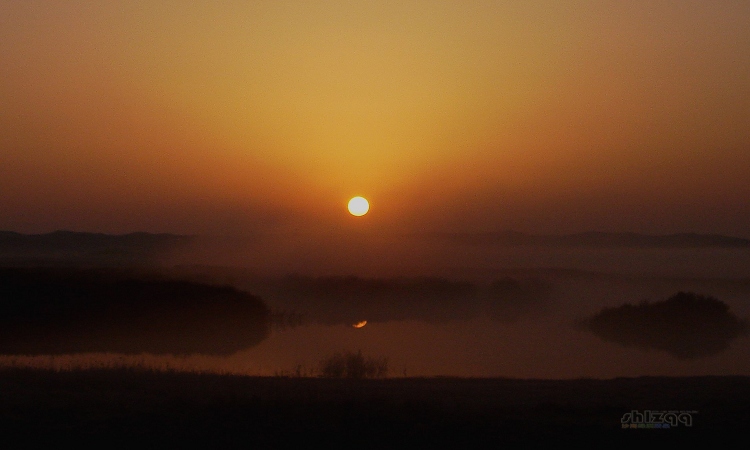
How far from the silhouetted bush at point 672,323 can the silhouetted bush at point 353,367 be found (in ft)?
50.6

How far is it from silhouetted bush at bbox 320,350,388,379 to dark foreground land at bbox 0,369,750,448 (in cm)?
496

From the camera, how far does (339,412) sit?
33.7 ft

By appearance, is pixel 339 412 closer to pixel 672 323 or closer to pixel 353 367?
pixel 353 367

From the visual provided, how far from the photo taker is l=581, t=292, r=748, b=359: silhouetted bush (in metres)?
32.5

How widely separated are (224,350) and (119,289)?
11096 millimetres

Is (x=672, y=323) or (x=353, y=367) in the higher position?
(x=672, y=323)

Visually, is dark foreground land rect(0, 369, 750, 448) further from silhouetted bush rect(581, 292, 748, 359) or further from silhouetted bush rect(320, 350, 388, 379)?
silhouetted bush rect(581, 292, 748, 359)

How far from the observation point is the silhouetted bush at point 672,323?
32.5 meters

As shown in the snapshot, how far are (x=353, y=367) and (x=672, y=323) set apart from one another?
21.8 m

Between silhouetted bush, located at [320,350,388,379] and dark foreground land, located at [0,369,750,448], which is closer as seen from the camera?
dark foreground land, located at [0,369,750,448]

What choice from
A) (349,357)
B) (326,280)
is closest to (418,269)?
(326,280)

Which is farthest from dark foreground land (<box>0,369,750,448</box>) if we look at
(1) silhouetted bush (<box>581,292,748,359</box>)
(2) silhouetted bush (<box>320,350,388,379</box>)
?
(1) silhouetted bush (<box>581,292,748,359</box>)

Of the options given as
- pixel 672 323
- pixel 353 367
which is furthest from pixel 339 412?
pixel 672 323

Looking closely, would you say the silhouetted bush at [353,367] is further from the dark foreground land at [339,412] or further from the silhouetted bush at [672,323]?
the silhouetted bush at [672,323]
